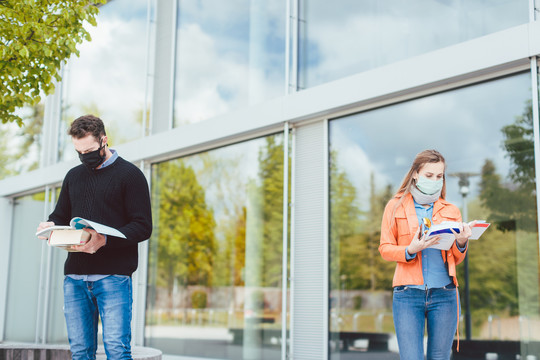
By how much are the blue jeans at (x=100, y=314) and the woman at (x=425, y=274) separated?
1.39m

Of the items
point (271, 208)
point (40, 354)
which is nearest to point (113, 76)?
point (271, 208)

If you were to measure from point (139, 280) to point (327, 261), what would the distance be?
3.53m

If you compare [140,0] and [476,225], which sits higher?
[140,0]

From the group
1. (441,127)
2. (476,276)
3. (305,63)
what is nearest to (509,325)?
(476,276)

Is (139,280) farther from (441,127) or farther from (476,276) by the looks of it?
(476,276)

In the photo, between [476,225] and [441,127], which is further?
[441,127]

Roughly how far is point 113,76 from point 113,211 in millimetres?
8123

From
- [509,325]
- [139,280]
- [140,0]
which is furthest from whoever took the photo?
[509,325]

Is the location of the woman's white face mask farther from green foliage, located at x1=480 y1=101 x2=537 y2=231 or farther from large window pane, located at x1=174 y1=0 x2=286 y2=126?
green foliage, located at x1=480 y1=101 x2=537 y2=231

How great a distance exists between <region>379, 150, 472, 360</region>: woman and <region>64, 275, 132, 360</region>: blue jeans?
1388 mm

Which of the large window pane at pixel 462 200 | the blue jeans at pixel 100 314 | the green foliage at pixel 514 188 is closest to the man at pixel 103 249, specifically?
the blue jeans at pixel 100 314

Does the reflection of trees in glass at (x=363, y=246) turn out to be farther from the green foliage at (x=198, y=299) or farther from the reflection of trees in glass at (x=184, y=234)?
the green foliage at (x=198, y=299)

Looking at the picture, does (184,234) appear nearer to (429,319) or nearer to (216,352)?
(216,352)

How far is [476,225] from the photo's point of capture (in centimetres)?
338
